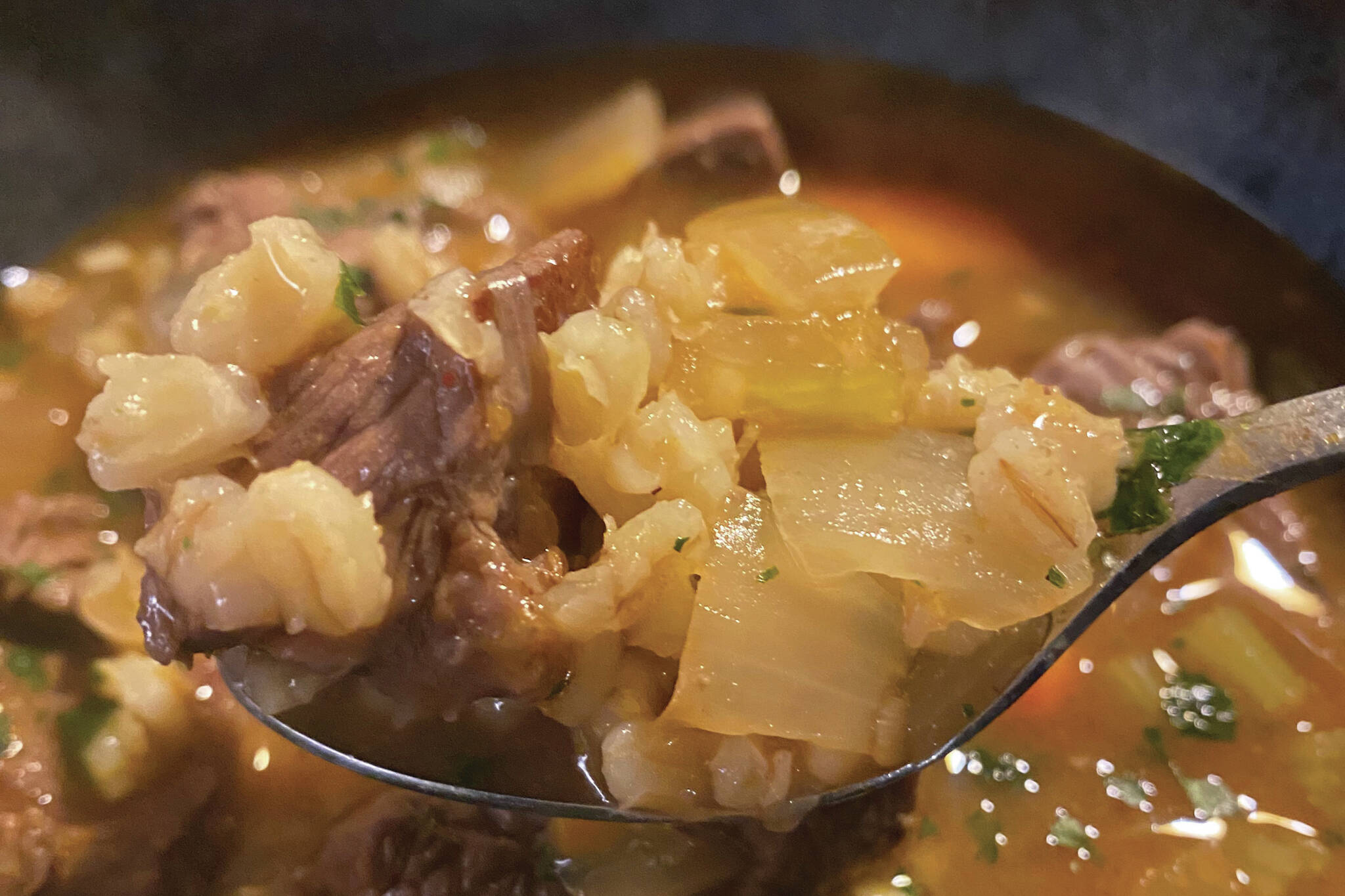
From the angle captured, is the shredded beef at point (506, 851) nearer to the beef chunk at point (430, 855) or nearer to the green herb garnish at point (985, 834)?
the beef chunk at point (430, 855)


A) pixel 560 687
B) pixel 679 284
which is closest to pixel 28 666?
pixel 560 687

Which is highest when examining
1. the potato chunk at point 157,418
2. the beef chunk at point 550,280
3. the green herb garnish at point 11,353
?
the beef chunk at point 550,280

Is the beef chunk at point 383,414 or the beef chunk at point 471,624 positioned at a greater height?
the beef chunk at point 383,414

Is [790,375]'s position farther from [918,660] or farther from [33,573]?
[33,573]

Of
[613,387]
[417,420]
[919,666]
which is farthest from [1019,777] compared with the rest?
[417,420]

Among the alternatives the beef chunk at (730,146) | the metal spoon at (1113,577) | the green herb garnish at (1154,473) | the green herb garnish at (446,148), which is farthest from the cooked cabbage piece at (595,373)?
the green herb garnish at (446,148)

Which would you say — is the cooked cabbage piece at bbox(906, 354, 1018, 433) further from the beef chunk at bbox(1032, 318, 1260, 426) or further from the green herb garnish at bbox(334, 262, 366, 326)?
the beef chunk at bbox(1032, 318, 1260, 426)
